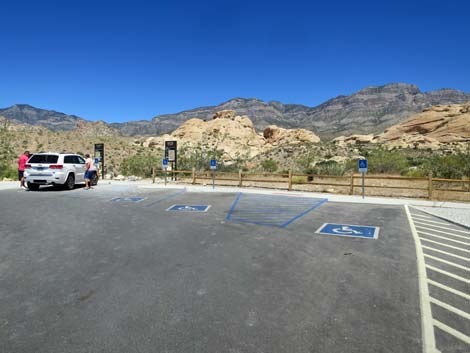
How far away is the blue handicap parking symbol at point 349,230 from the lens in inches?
349

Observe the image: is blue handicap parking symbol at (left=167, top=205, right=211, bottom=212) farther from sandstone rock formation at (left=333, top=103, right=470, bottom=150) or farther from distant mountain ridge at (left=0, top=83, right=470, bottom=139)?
distant mountain ridge at (left=0, top=83, right=470, bottom=139)

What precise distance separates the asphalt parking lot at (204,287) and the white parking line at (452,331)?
163 mm

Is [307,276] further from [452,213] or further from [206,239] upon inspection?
[452,213]

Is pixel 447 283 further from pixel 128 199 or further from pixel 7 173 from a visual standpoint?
pixel 7 173

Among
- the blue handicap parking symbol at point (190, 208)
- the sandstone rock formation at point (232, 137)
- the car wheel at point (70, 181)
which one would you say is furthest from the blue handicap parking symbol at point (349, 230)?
the sandstone rock formation at point (232, 137)

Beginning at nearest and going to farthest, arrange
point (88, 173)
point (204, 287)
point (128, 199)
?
point (204, 287) < point (128, 199) < point (88, 173)

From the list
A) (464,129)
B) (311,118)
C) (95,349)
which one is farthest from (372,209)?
(311,118)

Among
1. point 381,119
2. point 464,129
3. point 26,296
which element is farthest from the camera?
point 381,119

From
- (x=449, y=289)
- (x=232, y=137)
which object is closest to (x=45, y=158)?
(x=449, y=289)

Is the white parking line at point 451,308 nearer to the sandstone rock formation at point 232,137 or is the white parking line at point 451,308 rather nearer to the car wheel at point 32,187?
the car wheel at point 32,187

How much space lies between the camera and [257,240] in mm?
8148

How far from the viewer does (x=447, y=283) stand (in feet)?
18.1

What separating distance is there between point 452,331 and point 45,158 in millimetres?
18378

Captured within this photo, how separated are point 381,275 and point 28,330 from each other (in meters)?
4.74
